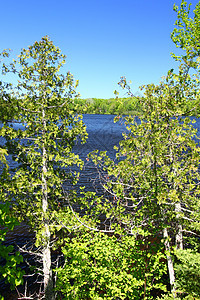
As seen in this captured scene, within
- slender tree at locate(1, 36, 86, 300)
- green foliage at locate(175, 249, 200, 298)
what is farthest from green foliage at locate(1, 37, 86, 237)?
green foliage at locate(175, 249, 200, 298)

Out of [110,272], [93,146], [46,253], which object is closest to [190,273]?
[110,272]

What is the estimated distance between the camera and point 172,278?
344 inches

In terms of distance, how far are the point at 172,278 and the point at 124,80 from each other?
7576mm

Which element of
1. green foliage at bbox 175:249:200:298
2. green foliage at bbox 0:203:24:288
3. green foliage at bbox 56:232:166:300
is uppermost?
green foliage at bbox 0:203:24:288

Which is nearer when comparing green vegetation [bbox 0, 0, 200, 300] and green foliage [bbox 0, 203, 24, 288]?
green foliage [bbox 0, 203, 24, 288]

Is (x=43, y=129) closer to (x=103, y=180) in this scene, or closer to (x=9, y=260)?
(x=103, y=180)

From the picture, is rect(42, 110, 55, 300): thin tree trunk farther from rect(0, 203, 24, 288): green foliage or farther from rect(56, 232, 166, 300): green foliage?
rect(0, 203, 24, 288): green foliage

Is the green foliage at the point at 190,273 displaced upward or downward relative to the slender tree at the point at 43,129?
downward

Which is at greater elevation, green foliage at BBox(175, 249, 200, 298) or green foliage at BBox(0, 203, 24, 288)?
green foliage at BBox(0, 203, 24, 288)

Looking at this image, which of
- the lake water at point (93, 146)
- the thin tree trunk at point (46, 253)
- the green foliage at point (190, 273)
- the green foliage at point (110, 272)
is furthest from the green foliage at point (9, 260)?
the thin tree trunk at point (46, 253)

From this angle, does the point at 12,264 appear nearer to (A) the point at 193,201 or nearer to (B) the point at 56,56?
(A) the point at 193,201

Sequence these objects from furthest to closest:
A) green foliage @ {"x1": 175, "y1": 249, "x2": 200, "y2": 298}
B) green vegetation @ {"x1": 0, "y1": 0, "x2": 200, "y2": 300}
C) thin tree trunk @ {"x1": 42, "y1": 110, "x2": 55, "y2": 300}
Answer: thin tree trunk @ {"x1": 42, "y1": 110, "x2": 55, "y2": 300}
green vegetation @ {"x1": 0, "y1": 0, "x2": 200, "y2": 300}
green foliage @ {"x1": 175, "y1": 249, "x2": 200, "y2": 298}

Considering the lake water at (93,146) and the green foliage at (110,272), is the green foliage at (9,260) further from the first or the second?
the green foliage at (110,272)

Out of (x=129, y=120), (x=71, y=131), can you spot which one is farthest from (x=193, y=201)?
(x=71, y=131)
